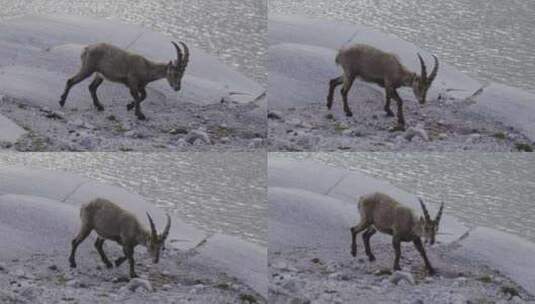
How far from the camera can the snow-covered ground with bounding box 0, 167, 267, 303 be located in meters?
3.63

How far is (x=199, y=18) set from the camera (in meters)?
4.17

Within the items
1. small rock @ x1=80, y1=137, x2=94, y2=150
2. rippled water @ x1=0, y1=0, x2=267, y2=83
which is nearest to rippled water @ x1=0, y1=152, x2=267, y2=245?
small rock @ x1=80, y1=137, x2=94, y2=150

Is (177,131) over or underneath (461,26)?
underneath

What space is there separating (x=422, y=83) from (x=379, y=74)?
147 millimetres

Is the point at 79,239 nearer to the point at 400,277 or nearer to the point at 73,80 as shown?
the point at 73,80

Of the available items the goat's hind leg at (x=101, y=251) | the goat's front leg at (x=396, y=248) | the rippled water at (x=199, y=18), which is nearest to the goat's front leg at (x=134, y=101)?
the rippled water at (x=199, y=18)

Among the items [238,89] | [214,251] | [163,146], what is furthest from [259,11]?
[214,251]

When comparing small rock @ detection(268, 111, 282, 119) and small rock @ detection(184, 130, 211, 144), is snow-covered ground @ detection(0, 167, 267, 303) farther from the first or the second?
small rock @ detection(268, 111, 282, 119)


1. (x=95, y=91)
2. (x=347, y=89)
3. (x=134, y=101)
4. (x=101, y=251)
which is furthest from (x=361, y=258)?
(x=95, y=91)

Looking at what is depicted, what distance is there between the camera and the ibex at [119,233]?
12.0ft

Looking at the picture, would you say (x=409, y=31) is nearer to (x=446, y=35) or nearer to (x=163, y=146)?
(x=446, y=35)

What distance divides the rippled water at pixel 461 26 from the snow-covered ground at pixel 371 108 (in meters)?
0.05

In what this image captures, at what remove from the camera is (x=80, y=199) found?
12.2ft

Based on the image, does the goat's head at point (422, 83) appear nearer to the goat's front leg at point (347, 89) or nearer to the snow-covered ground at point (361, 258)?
the goat's front leg at point (347, 89)
